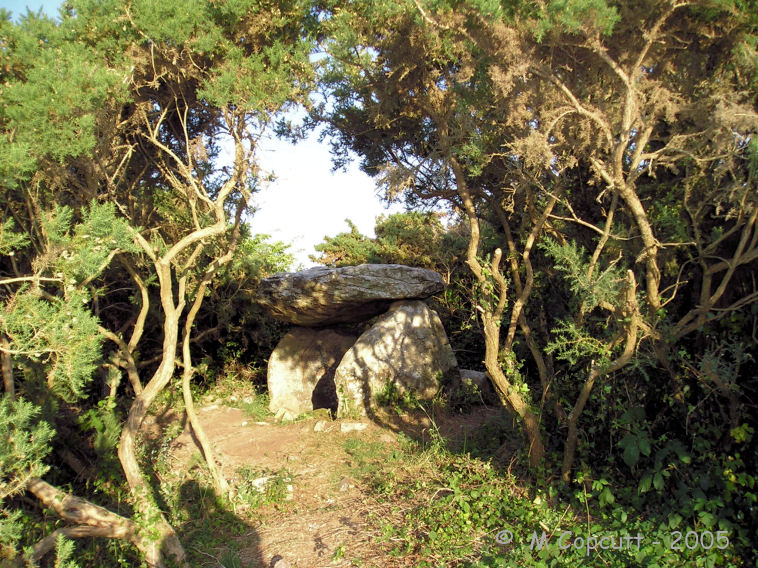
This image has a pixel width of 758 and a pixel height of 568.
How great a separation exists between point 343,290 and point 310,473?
10.9 ft

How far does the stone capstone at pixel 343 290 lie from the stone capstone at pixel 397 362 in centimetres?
39

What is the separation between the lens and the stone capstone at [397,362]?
7758 mm

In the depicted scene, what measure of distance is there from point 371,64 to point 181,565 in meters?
5.20

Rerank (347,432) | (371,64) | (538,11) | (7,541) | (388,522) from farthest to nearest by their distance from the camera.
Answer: (347,432), (371,64), (388,522), (538,11), (7,541)

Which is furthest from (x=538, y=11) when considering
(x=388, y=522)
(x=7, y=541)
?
(x=7, y=541)

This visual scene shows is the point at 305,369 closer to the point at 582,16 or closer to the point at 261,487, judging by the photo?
the point at 261,487

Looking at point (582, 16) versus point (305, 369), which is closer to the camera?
point (582, 16)

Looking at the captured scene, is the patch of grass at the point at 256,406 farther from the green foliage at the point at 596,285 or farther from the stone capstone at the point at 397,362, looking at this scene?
the green foliage at the point at 596,285

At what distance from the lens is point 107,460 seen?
5719 millimetres

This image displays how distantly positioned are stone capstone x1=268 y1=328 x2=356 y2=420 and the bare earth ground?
32.9 inches

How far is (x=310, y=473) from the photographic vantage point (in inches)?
236

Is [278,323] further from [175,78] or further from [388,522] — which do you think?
[388,522]

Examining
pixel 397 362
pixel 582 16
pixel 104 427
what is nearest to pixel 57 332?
pixel 104 427

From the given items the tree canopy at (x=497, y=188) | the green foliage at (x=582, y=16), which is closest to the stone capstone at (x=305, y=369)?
the tree canopy at (x=497, y=188)
